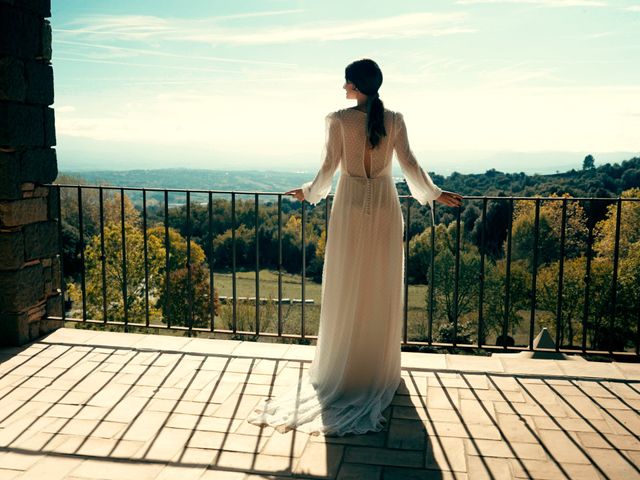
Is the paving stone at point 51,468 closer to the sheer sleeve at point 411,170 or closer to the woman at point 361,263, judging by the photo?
the woman at point 361,263

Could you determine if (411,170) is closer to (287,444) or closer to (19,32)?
(287,444)

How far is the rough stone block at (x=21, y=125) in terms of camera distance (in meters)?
3.81

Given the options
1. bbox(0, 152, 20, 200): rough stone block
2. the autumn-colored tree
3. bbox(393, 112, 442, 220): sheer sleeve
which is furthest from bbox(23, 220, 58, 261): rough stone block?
the autumn-colored tree

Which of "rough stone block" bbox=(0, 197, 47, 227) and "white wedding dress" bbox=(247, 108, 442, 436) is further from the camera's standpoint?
"rough stone block" bbox=(0, 197, 47, 227)

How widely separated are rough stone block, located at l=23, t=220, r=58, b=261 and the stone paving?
66cm

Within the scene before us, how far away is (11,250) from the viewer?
3.97m

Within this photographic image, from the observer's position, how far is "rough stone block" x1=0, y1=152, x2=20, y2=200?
12.7 ft

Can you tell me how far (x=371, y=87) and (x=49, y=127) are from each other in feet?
8.08

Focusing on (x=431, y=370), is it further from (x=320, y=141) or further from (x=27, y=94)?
(x=27, y=94)

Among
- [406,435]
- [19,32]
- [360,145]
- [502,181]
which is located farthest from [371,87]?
[502,181]

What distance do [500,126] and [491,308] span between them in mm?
80914

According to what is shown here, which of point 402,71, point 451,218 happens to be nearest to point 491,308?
point 451,218

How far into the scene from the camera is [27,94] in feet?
13.1

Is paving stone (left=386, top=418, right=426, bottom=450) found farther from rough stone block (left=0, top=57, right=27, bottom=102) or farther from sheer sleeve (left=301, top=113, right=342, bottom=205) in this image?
rough stone block (left=0, top=57, right=27, bottom=102)
